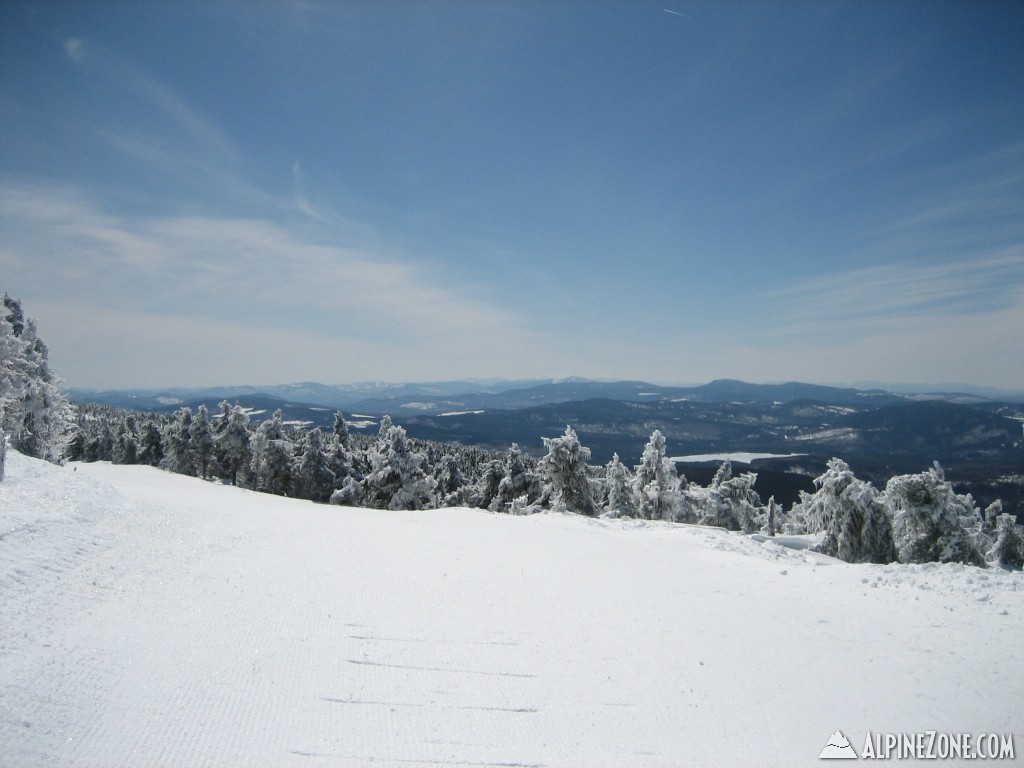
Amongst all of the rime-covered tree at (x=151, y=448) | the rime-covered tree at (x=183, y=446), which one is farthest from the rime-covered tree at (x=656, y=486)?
the rime-covered tree at (x=151, y=448)

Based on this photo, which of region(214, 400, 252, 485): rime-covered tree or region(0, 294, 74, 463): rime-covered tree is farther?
region(214, 400, 252, 485): rime-covered tree

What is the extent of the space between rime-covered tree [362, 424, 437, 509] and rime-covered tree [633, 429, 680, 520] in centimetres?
1753

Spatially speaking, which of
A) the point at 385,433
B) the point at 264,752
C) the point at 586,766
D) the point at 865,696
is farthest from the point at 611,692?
the point at 385,433

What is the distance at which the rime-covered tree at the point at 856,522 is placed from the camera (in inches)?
1153

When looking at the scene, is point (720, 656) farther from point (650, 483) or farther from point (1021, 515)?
point (1021, 515)

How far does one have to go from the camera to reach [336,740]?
6.55 metres

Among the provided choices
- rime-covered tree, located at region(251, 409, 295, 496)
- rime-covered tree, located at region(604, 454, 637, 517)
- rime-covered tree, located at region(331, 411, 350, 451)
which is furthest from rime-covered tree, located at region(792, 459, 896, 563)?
rime-covered tree, located at region(251, 409, 295, 496)

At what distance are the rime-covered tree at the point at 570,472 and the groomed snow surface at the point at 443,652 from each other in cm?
2101

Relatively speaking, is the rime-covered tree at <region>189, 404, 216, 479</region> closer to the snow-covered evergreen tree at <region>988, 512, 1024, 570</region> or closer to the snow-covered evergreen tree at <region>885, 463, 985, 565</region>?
the snow-covered evergreen tree at <region>885, 463, 985, 565</region>

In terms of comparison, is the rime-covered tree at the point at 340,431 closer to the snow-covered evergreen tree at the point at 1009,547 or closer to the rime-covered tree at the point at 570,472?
the rime-covered tree at the point at 570,472

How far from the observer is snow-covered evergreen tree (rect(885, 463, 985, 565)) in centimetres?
2781

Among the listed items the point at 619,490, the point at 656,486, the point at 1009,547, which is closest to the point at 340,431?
the point at 619,490

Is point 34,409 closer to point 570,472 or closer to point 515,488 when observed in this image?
point 515,488

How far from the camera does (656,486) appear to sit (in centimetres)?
3722
